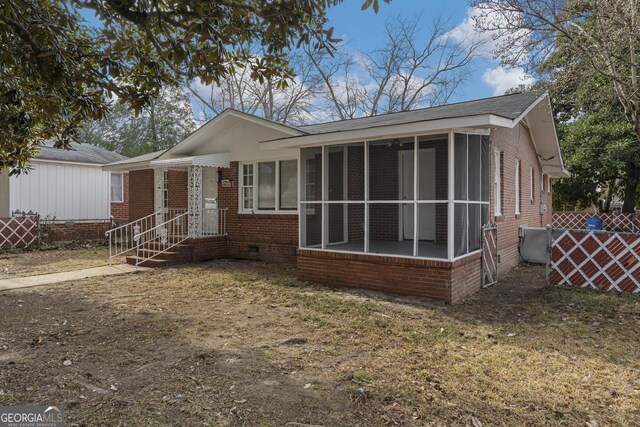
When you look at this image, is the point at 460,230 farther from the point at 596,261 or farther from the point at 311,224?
the point at 311,224

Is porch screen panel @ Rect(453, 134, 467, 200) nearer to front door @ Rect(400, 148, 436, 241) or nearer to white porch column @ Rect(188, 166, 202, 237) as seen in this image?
front door @ Rect(400, 148, 436, 241)

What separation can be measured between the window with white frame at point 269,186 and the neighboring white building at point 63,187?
298 inches

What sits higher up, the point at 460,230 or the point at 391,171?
the point at 391,171

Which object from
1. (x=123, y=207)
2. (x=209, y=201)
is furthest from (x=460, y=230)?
(x=123, y=207)

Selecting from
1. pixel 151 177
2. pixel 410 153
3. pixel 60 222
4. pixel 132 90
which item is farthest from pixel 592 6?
pixel 60 222

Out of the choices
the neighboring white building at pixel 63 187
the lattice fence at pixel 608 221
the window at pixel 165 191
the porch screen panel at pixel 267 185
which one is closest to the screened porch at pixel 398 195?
the porch screen panel at pixel 267 185

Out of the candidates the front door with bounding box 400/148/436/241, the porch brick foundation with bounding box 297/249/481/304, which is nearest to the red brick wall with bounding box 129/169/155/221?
the porch brick foundation with bounding box 297/249/481/304

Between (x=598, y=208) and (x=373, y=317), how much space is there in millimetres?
30040

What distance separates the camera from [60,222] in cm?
1644

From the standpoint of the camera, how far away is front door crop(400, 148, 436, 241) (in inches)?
413

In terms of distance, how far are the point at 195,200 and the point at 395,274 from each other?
682cm

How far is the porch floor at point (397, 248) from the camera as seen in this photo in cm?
814

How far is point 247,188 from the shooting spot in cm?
1223

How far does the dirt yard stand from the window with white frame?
389 centimetres
